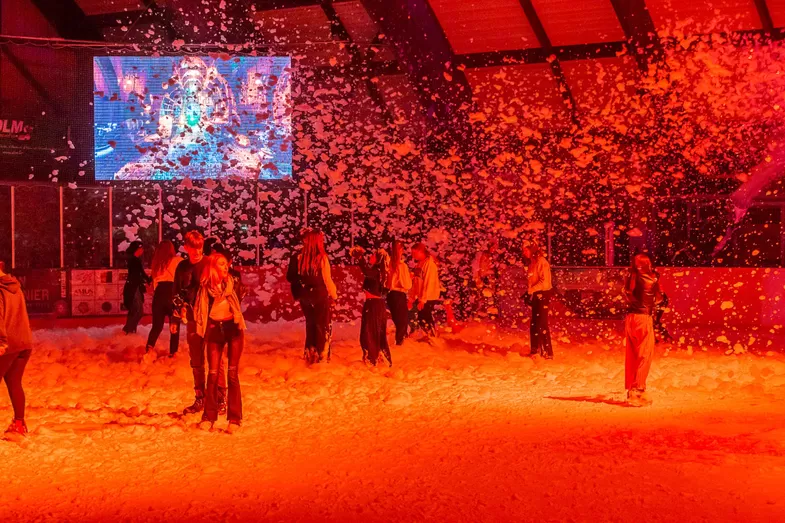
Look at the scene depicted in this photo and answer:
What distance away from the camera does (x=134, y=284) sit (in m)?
14.1

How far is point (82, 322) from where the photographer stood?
1827 centimetres

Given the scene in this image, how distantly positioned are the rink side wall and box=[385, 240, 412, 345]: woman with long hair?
5.87m

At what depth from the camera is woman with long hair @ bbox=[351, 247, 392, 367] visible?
11398mm

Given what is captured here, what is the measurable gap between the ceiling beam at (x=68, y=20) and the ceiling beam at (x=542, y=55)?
10.1 m

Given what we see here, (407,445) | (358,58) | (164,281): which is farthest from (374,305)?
(358,58)

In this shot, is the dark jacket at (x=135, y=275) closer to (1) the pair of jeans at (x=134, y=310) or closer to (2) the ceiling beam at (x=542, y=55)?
(1) the pair of jeans at (x=134, y=310)

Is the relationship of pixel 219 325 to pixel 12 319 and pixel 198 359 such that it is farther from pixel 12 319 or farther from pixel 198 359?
pixel 12 319

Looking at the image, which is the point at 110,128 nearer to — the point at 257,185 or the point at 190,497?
the point at 257,185

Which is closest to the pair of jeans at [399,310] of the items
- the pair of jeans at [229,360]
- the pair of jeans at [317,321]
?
the pair of jeans at [317,321]

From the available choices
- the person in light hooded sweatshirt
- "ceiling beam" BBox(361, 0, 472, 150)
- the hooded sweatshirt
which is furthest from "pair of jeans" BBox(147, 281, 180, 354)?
"ceiling beam" BBox(361, 0, 472, 150)

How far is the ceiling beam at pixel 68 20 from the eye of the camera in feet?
73.8

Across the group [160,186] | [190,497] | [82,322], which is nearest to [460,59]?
[160,186]

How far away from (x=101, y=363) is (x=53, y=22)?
1395 centimetres

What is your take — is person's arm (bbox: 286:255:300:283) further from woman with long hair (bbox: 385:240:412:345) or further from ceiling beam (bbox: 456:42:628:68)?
ceiling beam (bbox: 456:42:628:68)
